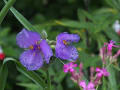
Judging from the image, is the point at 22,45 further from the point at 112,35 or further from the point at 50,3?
the point at 50,3

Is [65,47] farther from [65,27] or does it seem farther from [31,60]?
[65,27]

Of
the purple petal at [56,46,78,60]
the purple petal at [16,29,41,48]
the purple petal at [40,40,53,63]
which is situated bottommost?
the purple petal at [56,46,78,60]

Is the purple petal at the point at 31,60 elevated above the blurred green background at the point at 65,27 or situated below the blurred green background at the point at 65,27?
above

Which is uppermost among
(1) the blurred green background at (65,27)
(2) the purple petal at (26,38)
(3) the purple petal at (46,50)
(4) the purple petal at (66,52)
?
(2) the purple petal at (26,38)

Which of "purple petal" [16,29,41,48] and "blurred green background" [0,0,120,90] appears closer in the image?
"purple petal" [16,29,41,48]

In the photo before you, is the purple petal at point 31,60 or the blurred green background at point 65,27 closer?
the purple petal at point 31,60

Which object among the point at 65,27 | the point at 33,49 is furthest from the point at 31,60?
the point at 65,27
